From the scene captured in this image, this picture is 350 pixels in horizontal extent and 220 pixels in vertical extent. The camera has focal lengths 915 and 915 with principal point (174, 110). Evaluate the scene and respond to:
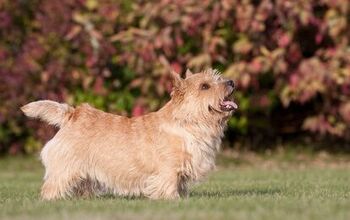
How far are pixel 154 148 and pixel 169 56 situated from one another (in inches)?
347

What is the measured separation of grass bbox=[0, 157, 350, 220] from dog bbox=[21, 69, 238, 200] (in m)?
0.24

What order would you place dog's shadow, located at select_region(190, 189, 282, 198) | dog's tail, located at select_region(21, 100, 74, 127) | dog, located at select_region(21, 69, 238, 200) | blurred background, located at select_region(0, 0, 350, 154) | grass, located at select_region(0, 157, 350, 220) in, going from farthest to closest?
blurred background, located at select_region(0, 0, 350, 154), dog's shadow, located at select_region(190, 189, 282, 198), dog's tail, located at select_region(21, 100, 74, 127), dog, located at select_region(21, 69, 238, 200), grass, located at select_region(0, 157, 350, 220)

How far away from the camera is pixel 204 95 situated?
32.3 feet

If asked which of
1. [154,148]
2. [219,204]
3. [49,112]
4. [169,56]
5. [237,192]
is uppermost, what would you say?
[169,56]

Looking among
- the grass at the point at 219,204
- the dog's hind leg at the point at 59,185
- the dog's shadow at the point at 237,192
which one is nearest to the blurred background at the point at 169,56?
the grass at the point at 219,204

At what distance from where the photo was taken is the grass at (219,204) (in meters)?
7.97

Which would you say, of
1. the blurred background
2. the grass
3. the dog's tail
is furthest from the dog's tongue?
the blurred background

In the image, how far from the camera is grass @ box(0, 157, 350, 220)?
7.97 metres

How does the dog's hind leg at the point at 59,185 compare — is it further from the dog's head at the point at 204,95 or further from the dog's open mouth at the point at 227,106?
the dog's open mouth at the point at 227,106

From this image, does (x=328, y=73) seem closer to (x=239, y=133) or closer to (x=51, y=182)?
(x=239, y=133)

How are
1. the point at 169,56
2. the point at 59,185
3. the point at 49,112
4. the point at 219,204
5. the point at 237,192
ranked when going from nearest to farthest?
the point at 219,204 → the point at 59,185 → the point at 49,112 → the point at 237,192 → the point at 169,56

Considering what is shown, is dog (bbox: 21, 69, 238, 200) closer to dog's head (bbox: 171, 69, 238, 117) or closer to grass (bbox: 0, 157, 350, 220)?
dog's head (bbox: 171, 69, 238, 117)

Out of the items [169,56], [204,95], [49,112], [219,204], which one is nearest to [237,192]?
[204,95]

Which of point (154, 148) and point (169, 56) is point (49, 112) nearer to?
point (154, 148)
